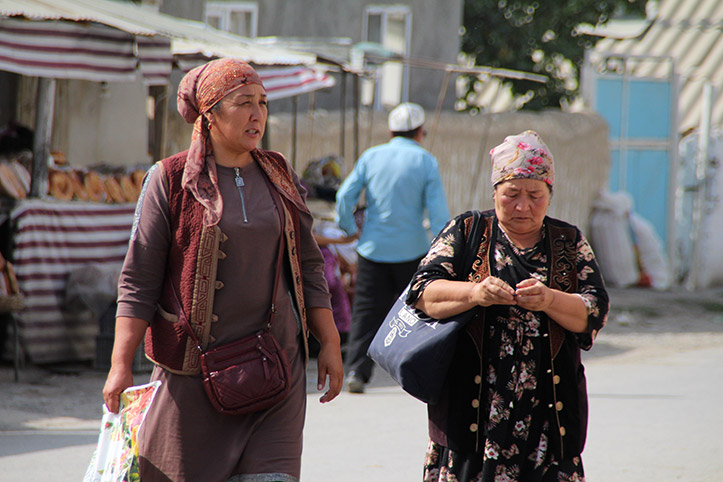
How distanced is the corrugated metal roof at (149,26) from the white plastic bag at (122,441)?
184 inches

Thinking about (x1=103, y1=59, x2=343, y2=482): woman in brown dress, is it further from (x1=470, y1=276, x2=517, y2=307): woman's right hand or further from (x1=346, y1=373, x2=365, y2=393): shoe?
(x1=346, y1=373, x2=365, y2=393): shoe

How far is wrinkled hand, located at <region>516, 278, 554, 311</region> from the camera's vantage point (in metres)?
3.16

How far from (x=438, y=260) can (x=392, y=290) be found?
3667 mm

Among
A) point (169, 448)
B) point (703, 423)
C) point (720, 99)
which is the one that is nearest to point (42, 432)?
point (169, 448)

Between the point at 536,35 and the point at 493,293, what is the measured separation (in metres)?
15.2

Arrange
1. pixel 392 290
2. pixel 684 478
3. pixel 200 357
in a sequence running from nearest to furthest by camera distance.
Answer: pixel 200 357, pixel 684 478, pixel 392 290

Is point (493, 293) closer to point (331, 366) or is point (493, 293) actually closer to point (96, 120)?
point (331, 366)

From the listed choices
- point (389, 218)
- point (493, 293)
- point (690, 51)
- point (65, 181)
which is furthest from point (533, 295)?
point (690, 51)

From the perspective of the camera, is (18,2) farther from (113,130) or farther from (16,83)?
(113,130)

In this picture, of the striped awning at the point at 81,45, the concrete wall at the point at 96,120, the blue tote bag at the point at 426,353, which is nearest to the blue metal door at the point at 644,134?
the concrete wall at the point at 96,120

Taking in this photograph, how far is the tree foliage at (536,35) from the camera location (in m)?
17.6

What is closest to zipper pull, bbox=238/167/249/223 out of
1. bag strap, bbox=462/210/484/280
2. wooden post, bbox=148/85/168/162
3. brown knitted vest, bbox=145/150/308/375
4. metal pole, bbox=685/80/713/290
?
brown knitted vest, bbox=145/150/308/375

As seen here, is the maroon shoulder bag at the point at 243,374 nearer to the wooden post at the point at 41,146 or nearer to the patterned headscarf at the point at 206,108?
the patterned headscarf at the point at 206,108

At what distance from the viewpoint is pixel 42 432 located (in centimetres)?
603
